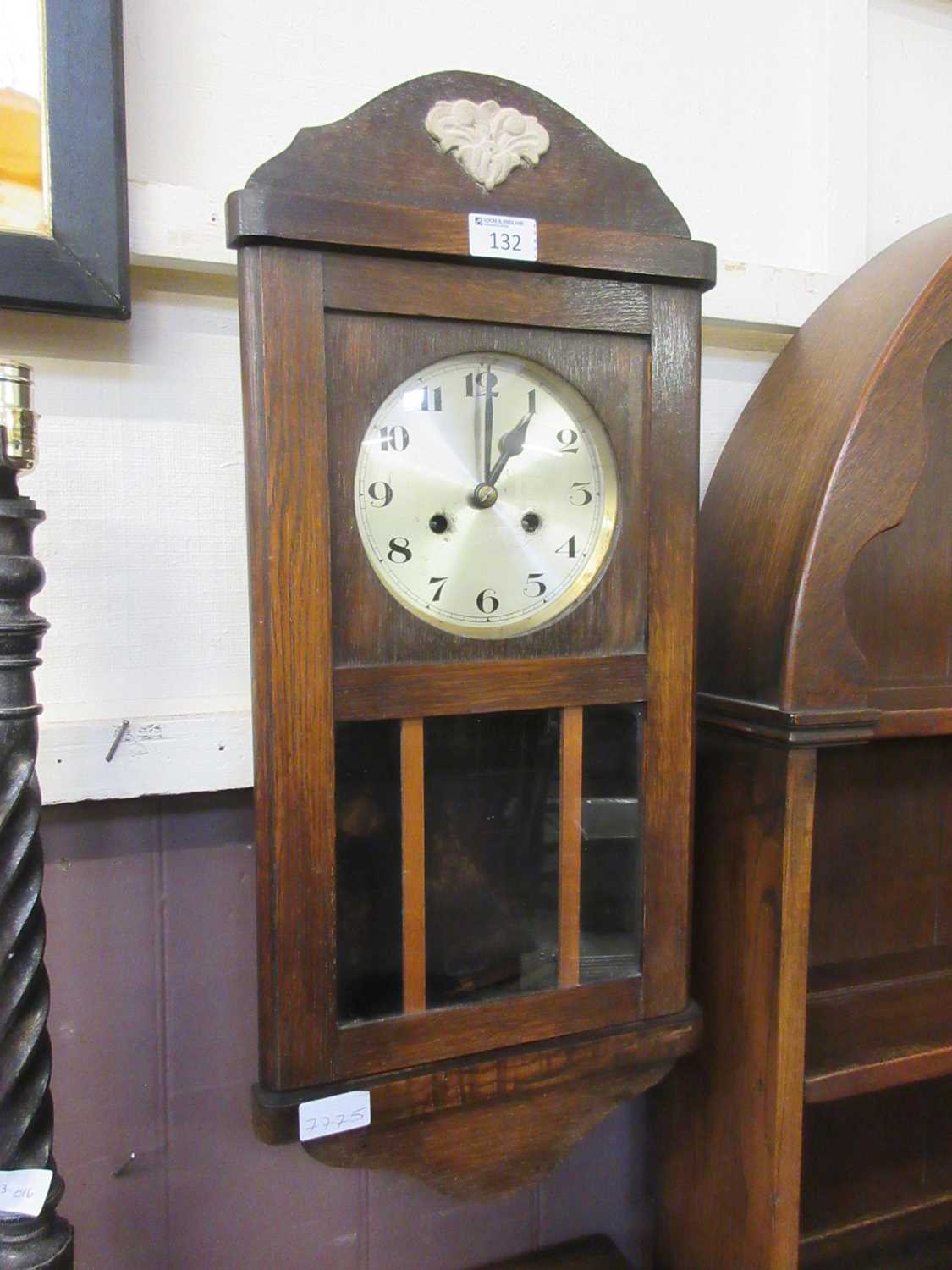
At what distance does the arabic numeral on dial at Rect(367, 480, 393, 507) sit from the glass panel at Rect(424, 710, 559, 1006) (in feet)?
0.54

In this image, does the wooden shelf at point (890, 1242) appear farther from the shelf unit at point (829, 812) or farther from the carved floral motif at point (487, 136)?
the carved floral motif at point (487, 136)

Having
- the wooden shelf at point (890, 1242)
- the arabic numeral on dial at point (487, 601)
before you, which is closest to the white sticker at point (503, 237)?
the arabic numeral on dial at point (487, 601)

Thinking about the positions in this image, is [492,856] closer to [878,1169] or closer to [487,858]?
[487,858]

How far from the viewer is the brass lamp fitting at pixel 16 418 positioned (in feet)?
1.74

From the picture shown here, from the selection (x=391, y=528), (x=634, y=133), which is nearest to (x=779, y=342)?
(x=634, y=133)

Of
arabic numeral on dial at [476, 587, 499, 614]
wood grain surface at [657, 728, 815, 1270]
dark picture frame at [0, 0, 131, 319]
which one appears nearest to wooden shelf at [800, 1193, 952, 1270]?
wood grain surface at [657, 728, 815, 1270]

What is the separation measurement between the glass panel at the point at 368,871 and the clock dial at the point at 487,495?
0.10m

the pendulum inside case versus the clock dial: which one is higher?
the clock dial

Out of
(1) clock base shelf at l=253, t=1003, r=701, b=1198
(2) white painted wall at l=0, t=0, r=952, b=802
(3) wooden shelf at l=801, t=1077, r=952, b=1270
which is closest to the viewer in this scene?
(1) clock base shelf at l=253, t=1003, r=701, b=1198

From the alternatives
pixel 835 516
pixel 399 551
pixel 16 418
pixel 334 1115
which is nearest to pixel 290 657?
pixel 399 551

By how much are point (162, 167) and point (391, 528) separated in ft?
1.34

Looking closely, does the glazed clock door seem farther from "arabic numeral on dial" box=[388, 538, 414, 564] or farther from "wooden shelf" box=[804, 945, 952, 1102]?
"wooden shelf" box=[804, 945, 952, 1102]

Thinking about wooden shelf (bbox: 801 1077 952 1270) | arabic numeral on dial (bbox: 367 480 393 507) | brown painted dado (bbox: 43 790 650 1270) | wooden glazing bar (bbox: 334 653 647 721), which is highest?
arabic numeral on dial (bbox: 367 480 393 507)

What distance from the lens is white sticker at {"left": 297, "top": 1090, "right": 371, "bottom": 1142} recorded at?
0.62 meters
